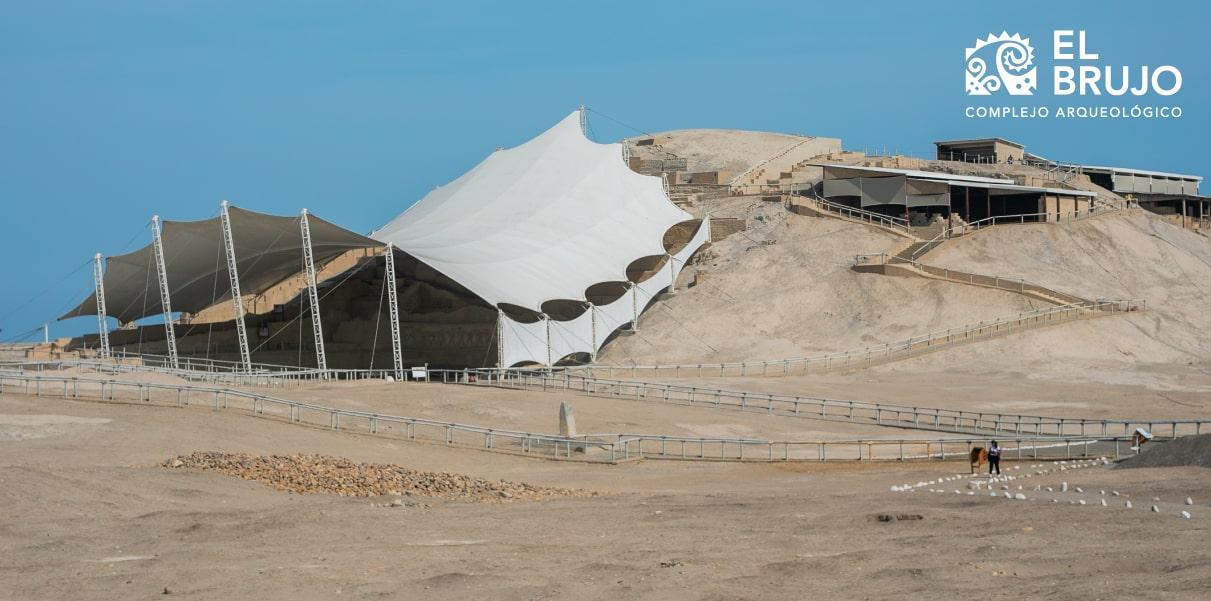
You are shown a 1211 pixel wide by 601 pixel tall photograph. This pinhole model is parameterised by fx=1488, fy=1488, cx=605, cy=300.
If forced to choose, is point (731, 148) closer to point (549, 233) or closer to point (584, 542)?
point (549, 233)

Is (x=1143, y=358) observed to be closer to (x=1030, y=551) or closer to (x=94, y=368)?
(x=94, y=368)

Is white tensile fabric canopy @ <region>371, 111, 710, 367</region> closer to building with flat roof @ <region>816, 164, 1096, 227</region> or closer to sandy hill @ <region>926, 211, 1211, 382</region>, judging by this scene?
building with flat roof @ <region>816, 164, 1096, 227</region>

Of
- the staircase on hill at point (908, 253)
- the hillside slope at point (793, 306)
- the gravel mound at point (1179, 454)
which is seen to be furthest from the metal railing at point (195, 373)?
the staircase on hill at point (908, 253)

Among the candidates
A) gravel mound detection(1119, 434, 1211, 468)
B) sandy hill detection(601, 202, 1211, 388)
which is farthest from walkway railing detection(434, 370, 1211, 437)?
sandy hill detection(601, 202, 1211, 388)

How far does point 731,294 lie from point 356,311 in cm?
1538

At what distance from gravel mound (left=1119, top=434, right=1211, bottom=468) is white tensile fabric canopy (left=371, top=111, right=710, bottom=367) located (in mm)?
25579

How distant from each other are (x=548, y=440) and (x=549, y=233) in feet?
85.1

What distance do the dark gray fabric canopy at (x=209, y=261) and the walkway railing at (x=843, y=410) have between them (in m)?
7.45

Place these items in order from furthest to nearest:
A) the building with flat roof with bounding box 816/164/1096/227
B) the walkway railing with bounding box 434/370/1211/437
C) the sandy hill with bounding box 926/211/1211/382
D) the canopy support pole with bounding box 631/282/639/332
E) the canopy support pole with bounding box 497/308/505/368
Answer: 1. the building with flat roof with bounding box 816/164/1096/227
2. the canopy support pole with bounding box 631/282/639/332
3. the sandy hill with bounding box 926/211/1211/382
4. the canopy support pole with bounding box 497/308/505/368
5. the walkway railing with bounding box 434/370/1211/437

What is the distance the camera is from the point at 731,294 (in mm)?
61719

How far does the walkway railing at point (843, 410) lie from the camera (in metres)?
36.8

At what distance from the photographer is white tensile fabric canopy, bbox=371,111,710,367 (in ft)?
165

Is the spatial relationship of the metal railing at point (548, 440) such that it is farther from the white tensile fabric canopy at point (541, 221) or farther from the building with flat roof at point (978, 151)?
the building with flat roof at point (978, 151)

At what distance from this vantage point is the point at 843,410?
41656mm
